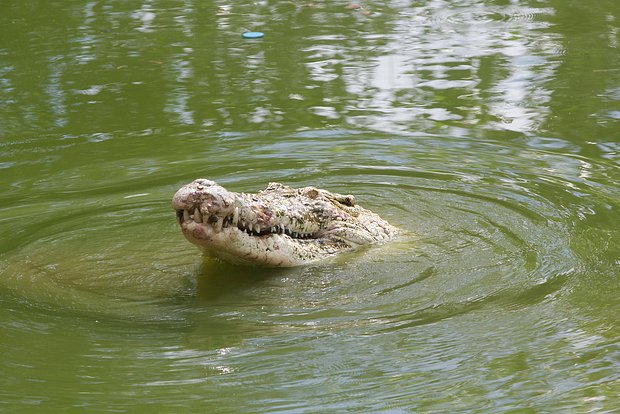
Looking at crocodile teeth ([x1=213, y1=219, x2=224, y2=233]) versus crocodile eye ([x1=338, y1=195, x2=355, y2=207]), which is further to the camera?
crocodile eye ([x1=338, y1=195, x2=355, y2=207])

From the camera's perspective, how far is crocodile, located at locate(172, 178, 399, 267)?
20.0ft

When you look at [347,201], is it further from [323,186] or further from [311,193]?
[323,186]

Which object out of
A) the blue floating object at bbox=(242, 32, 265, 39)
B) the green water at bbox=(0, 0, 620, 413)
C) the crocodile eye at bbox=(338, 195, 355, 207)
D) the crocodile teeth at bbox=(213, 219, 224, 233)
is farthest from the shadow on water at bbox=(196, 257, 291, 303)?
the blue floating object at bbox=(242, 32, 265, 39)

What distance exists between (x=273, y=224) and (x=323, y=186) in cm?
187

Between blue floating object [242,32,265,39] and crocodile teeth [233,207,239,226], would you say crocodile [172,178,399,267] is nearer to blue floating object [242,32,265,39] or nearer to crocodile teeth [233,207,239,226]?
crocodile teeth [233,207,239,226]

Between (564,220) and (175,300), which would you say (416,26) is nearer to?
(564,220)

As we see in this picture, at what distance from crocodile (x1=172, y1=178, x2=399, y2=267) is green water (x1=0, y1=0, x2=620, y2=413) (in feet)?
0.54

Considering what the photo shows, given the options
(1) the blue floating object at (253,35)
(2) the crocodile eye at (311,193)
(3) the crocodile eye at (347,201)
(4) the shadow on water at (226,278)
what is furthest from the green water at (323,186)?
(2) the crocodile eye at (311,193)

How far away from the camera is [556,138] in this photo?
9.36 m

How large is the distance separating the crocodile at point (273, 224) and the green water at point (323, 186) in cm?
16

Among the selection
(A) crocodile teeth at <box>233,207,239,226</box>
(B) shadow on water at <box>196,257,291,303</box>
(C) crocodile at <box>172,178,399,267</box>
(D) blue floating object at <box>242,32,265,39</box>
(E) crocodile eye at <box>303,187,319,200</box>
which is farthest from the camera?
(D) blue floating object at <box>242,32,265,39</box>

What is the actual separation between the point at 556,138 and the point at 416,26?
392cm

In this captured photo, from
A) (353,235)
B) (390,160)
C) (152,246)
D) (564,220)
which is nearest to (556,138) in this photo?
(390,160)

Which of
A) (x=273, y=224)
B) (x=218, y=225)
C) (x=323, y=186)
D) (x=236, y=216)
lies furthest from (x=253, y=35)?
(x=218, y=225)
